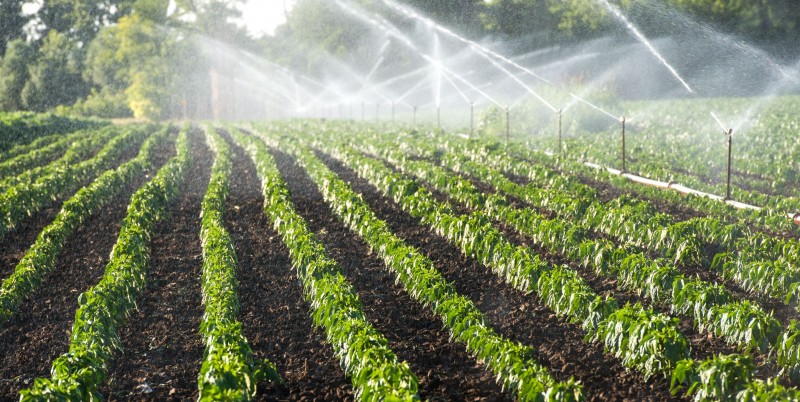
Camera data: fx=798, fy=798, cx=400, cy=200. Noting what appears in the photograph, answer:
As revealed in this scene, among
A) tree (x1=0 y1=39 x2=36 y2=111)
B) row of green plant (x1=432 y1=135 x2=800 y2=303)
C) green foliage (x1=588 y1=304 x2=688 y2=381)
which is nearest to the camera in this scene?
green foliage (x1=588 y1=304 x2=688 y2=381)

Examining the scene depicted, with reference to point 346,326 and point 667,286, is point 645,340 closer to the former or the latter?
point 667,286

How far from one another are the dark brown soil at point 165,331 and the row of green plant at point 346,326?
3.96 ft

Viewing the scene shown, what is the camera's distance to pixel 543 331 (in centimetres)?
760

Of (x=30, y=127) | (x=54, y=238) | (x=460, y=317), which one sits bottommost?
(x=30, y=127)

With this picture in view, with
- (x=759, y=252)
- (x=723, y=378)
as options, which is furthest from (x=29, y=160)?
(x=723, y=378)

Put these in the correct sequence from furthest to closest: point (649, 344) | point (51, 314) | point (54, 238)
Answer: point (54, 238) < point (51, 314) < point (649, 344)

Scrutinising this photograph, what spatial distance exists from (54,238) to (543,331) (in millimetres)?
7438

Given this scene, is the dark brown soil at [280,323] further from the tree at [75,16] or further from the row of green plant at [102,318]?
the tree at [75,16]

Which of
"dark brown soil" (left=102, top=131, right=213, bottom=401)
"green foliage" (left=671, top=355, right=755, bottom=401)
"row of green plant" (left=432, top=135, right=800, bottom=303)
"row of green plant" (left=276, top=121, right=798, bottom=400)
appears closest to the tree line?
"row of green plant" (left=432, top=135, right=800, bottom=303)

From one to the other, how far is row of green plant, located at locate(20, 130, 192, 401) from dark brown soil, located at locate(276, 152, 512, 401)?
8.11 feet

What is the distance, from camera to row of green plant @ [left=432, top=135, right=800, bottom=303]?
8.05 metres

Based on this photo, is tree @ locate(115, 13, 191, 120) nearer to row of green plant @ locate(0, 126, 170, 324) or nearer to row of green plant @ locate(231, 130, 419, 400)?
row of green plant @ locate(0, 126, 170, 324)

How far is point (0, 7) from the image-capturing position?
76000 mm

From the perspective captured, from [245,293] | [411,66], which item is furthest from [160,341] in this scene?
[411,66]
